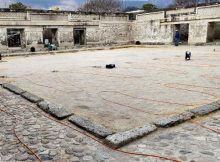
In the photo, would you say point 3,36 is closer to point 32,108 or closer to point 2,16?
point 2,16

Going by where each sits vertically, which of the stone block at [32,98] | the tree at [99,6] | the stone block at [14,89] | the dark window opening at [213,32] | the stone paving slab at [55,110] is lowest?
the stone paving slab at [55,110]

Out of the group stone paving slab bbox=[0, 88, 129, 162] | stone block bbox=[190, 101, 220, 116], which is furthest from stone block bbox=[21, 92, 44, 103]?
stone block bbox=[190, 101, 220, 116]

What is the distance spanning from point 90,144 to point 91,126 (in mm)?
562

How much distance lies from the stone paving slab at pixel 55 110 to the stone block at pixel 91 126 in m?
0.25

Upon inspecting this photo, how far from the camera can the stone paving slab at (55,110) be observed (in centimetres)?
575

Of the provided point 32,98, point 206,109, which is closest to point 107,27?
point 32,98

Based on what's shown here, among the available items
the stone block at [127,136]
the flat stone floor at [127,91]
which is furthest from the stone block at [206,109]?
the stone block at [127,136]

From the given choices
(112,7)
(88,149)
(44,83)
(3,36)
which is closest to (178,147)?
(88,149)

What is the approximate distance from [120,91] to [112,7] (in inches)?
1765

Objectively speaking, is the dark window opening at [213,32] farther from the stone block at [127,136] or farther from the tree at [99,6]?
the tree at [99,6]

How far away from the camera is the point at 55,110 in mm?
6004

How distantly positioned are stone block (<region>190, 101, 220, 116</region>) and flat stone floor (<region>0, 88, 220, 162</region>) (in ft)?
0.47

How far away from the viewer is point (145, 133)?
4746 mm

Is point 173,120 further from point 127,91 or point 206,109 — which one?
point 127,91
